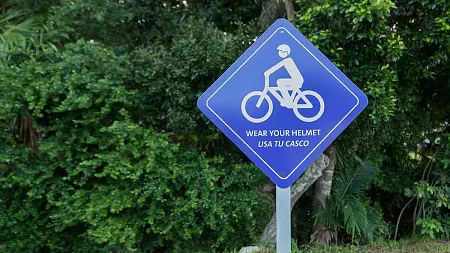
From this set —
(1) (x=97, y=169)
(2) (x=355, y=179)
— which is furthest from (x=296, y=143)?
(2) (x=355, y=179)

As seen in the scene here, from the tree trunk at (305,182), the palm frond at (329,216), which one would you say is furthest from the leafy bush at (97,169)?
the palm frond at (329,216)

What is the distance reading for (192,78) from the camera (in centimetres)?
458

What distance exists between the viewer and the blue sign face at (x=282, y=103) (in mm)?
2215

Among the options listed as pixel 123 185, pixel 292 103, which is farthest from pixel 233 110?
pixel 123 185

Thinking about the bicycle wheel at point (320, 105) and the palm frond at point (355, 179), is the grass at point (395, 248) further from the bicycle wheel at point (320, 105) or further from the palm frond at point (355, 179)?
the bicycle wheel at point (320, 105)

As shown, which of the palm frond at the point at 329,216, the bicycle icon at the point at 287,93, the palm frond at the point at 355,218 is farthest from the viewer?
the palm frond at the point at 329,216

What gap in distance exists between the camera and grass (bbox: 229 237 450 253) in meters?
4.78

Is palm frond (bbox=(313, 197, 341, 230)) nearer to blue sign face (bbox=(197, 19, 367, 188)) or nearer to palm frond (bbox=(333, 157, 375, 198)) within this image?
palm frond (bbox=(333, 157, 375, 198))

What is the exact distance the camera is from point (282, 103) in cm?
221

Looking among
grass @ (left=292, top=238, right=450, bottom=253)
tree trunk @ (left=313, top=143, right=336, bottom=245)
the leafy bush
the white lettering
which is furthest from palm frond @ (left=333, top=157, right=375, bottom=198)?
the white lettering

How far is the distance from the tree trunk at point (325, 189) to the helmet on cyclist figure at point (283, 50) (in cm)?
326

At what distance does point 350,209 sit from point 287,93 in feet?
11.2

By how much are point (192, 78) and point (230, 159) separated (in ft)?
4.05

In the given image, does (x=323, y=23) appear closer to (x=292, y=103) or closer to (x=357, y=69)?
(x=357, y=69)
